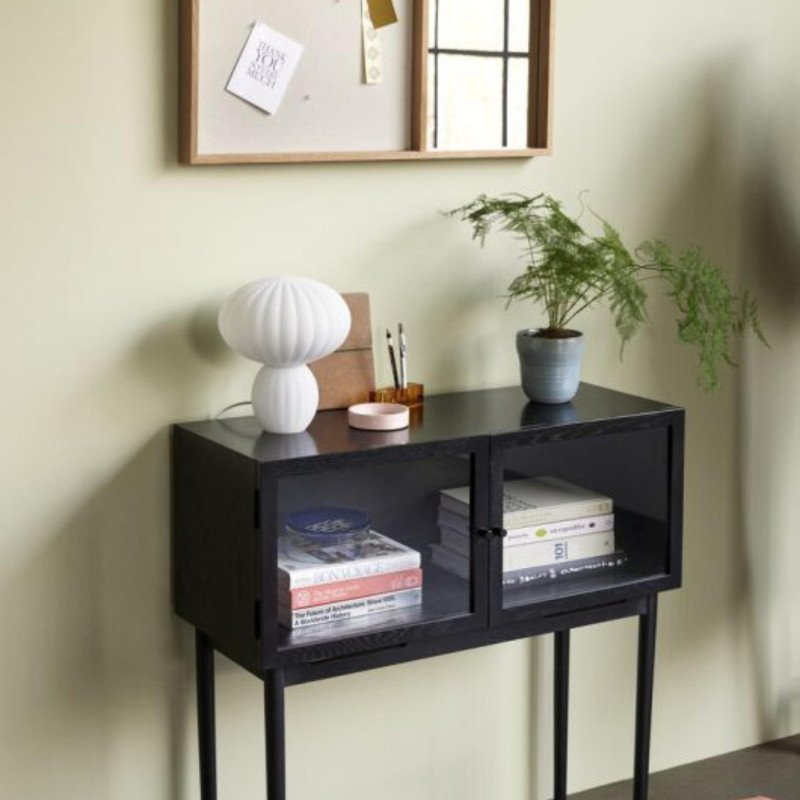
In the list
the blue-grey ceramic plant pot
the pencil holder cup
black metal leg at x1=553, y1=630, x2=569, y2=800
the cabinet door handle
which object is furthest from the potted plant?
black metal leg at x1=553, y1=630, x2=569, y2=800

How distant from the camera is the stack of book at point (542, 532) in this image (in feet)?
9.03

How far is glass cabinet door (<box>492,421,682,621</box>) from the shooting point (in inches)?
112

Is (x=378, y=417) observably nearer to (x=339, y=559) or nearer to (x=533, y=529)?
(x=339, y=559)

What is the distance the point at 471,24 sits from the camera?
9.54ft

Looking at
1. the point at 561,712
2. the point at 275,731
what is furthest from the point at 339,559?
the point at 561,712

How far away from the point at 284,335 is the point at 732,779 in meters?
1.51

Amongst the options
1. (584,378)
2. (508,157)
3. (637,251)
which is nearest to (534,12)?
(508,157)

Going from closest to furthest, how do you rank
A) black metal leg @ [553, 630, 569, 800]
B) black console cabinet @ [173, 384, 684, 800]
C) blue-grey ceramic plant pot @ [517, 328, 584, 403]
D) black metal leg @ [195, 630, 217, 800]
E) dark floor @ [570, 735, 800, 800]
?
black console cabinet @ [173, 384, 684, 800] → black metal leg @ [195, 630, 217, 800] → blue-grey ceramic plant pot @ [517, 328, 584, 403] → black metal leg @ [553, 630, 569, 800] → dark floor @ [570, 735, 800, 800]

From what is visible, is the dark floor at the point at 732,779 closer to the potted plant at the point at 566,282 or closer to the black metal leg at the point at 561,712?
the black metal leg at the point at 561,712

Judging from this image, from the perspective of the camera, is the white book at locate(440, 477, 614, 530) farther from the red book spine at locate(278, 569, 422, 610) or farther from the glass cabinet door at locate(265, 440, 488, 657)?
the red book spine at locate(278, 569, 422, 610)

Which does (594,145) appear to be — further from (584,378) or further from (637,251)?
(584,378)

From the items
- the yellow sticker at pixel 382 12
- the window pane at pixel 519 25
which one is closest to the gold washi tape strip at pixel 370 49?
the yellow sticker at pixel 382 12

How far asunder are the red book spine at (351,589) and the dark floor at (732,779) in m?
0.89

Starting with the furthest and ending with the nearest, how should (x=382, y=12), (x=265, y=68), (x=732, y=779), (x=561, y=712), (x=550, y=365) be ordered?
1. (x=732, y=779)
2. (x=561, y=712)
3. (x=550, y=365)
4. (x=382, y=12)
5. (x=265, y=68)
